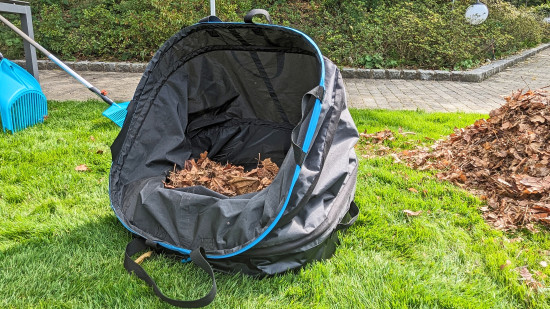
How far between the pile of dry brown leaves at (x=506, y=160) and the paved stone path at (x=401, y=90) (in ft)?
6.90

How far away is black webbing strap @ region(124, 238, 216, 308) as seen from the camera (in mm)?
1650

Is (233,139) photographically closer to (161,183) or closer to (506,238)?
(161,183)

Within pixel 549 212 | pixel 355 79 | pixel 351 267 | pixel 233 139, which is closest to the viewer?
pixel 351 267

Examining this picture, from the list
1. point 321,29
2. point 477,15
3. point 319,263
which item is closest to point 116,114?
point 319,263

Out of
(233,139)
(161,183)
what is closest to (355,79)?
(233,139)

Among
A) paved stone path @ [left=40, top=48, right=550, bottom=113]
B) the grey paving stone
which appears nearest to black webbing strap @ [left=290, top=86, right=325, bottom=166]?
paved stone path @ [left=40, top=48, right=550, bottom=113]

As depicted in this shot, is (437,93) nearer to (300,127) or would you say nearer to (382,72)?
(382,72)

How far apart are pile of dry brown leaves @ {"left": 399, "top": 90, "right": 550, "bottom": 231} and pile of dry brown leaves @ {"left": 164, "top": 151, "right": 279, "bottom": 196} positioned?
1337 millimetres

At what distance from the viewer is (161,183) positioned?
246cm

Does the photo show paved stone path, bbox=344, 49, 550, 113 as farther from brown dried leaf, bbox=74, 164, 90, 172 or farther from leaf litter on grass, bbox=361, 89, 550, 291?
brown dried leaf, bbox=74, 164, 90, 172

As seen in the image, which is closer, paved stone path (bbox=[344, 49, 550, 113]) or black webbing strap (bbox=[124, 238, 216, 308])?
black webbing strap (bbox=[124, 238, 216, 308])

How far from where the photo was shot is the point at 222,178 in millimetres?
2672

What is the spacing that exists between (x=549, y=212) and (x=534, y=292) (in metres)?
0.80

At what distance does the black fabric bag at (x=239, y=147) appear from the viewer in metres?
1.88
